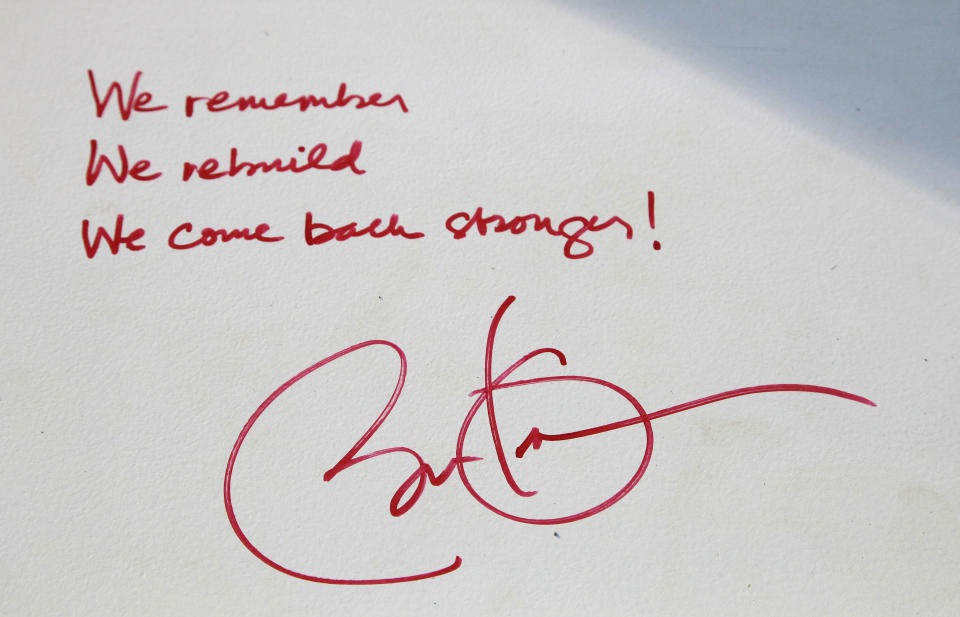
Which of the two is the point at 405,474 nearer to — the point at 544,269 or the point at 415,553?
the point at 415,553

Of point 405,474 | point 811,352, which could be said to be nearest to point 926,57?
point 811,352

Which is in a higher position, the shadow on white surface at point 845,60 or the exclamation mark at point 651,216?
the shadow on white surface at point 845,60
